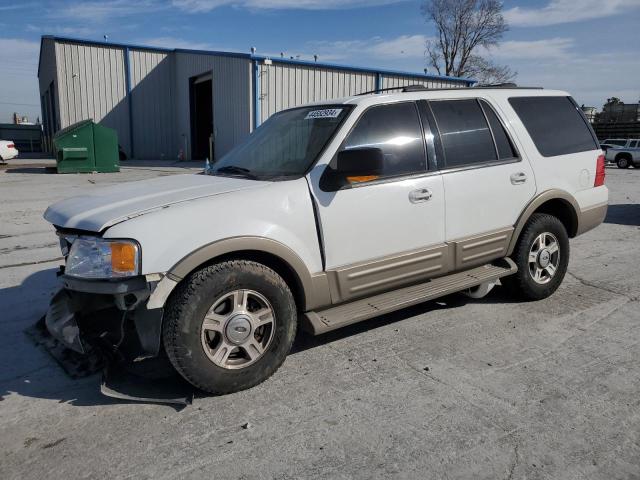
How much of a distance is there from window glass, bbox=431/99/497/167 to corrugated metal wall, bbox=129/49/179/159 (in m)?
25.5

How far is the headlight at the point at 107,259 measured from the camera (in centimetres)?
285

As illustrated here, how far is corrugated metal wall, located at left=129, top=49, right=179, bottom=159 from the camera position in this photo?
87.9 feet

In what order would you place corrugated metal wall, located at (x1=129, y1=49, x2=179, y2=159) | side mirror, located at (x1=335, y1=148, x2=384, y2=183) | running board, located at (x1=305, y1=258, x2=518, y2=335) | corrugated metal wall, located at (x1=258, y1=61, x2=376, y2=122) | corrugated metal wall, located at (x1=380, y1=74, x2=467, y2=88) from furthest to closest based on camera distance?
corrugated metal wall, located at (x1=129, y1=49, x2=179, y2=159)
corrugated metal wall, located at (x1=380, y1=74, x2=467, y2=88)
corrugated metal wall, located at (x1=258, y1=61, x2=376, y2=122)
running board, located at (x1=305, y1=258, x2=518, y2=335)
side mirror, located at (x1=335, y1=148, x2=384, y2=183)

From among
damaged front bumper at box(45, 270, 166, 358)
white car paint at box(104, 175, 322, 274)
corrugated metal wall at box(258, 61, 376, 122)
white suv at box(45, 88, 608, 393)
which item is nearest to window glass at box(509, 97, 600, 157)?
white suv at box(45, 88, 608, 393)

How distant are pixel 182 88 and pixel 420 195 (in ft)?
84.7

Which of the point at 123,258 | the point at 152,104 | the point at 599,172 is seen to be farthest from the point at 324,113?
the point at 152,104

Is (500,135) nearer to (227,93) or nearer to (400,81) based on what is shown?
(227,93)

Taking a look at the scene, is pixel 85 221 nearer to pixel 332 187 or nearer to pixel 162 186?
pixel 162 186

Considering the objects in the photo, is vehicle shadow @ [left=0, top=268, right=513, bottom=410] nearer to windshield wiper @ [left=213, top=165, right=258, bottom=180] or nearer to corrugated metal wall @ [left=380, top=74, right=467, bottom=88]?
windshield wiper @ [left=213, top=165, right=258, bottom=180]

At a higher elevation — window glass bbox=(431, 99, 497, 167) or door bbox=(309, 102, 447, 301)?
window glass bbox=(431, 99, 497, 167)

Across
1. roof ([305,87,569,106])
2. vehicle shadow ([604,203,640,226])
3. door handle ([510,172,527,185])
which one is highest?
roof ([305,87,569,106])

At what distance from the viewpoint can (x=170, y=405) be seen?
3.10 metres

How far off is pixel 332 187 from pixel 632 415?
218cm

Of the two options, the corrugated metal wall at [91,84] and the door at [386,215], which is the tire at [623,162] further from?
the door at [386,215]
